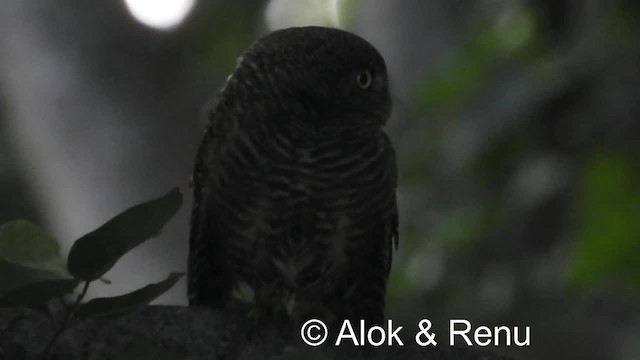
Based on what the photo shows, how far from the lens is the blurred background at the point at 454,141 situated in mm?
2975

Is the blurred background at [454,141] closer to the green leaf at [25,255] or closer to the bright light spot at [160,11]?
the bright light spot at [160,11]

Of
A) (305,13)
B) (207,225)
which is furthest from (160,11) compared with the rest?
(207,225)

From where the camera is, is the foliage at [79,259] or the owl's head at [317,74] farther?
the owl's head at [317,74]

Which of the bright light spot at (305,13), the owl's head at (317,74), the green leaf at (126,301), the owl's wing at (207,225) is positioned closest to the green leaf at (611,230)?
the owl's head at (317,74)

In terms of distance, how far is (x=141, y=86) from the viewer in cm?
318

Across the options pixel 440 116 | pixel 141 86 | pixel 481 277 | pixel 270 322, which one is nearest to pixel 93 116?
pixel 141 86

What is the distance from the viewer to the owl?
2.28 metres

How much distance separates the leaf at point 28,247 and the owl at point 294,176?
88 cm

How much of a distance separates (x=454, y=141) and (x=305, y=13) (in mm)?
792

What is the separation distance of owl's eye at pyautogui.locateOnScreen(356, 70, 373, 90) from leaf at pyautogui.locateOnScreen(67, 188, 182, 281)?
3.56 ft

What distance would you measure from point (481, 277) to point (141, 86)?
100 centimetres

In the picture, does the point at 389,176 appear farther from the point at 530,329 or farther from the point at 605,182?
the point at 530,329

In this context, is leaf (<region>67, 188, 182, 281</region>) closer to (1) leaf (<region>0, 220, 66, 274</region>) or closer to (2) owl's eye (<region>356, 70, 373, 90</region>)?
(1) leaf (<region>0, 220, 66, 274</region>)

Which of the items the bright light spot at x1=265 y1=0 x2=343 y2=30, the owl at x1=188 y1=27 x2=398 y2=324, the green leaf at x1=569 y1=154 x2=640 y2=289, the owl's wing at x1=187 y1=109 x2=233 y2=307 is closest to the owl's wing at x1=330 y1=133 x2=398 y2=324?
the owl at x1=188 y1=27 x2=398 y2=324
